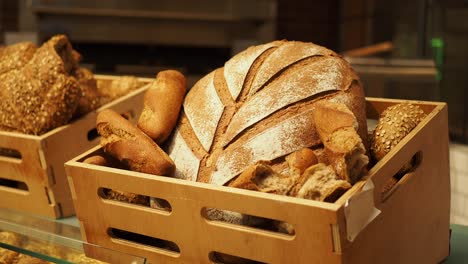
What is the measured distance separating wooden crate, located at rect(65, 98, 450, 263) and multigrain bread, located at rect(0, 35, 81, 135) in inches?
12.4

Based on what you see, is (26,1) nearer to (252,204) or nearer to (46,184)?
(46,184)

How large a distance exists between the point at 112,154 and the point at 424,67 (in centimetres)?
199

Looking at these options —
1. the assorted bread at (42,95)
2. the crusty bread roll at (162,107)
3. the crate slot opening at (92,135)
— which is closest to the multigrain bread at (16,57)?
the assorted bread at (42,95)

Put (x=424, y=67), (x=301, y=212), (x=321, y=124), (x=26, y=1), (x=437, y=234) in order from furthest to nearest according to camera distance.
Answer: (x=26, y=1)
(x=424, y=67)
(x=437, y=234)
(x=321, y=124)
(x=301, y=212)

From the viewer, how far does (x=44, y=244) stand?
961mm

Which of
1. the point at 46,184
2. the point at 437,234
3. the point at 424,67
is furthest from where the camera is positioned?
the point at 424,67

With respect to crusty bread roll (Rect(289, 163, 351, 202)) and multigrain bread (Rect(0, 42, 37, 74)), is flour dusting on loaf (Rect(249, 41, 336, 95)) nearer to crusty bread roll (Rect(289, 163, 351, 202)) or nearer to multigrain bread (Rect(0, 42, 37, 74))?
crusty bread roll (Rect(289, 163, 351, 202))

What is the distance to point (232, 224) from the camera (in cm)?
93

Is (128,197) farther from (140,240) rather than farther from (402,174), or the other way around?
(402,174)

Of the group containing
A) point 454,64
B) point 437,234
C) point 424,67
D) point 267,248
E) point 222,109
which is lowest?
point 454,64

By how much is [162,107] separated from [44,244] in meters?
0.34

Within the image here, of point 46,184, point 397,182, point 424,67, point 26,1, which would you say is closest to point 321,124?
point 397,182

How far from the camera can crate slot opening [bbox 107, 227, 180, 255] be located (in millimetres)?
1047

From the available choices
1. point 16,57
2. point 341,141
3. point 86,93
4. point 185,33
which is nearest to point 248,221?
point 341,141
